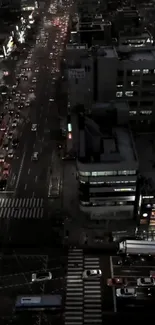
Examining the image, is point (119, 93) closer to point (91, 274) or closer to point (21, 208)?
point (21, 208)

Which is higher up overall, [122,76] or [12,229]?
[122,76]

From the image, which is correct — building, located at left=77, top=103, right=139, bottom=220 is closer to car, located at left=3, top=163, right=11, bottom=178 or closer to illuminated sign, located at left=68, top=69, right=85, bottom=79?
illuminated sign, located at left=68, top=69, right=85, bottom=79

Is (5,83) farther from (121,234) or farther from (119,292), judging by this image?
(119,292)

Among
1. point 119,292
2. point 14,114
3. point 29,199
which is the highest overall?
point 14,114

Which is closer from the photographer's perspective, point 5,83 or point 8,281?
point 8,281

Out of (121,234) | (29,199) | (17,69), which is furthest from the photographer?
(17,69)

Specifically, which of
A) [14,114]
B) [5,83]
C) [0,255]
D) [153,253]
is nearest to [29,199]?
[0,255]

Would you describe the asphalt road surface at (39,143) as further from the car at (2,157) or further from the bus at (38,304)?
the bus at (38,304)

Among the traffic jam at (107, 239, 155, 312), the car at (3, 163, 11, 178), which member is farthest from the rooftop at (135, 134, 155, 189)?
the car at (3, 163, 11, 178)
